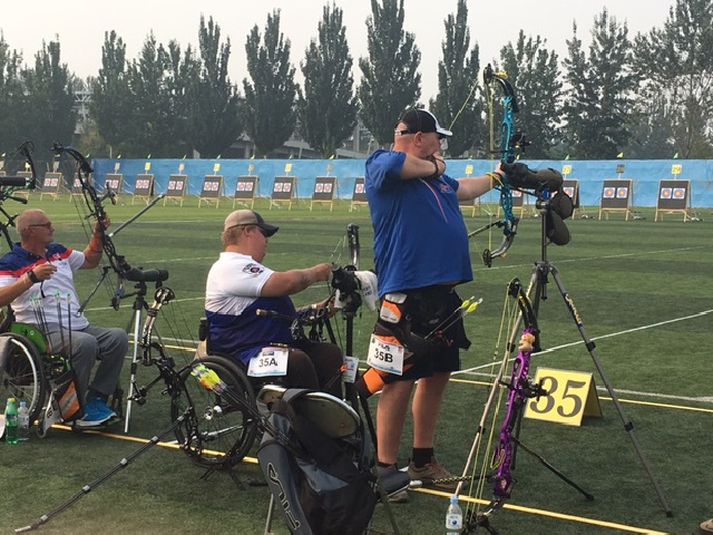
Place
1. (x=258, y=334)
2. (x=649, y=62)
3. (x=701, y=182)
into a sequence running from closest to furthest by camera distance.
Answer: (x=258, y=334), (x=701, y=182), (x=649, y=62)

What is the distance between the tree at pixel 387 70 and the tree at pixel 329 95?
4.43 feet

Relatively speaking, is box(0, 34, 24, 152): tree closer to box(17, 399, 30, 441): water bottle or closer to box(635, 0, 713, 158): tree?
box(635, 0, 713, 158): tree

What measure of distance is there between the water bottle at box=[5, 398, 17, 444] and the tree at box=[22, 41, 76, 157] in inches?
2742

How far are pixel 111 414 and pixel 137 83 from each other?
2810 inches

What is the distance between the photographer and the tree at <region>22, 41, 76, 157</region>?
240ft

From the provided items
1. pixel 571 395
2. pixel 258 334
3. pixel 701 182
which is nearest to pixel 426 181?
pixel 258 334

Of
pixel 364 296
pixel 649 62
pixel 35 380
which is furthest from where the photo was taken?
pixel 649 62

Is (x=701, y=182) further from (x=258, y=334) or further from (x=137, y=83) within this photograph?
(x=137, y=83)

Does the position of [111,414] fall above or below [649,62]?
below

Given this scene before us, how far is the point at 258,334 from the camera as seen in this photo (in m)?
5.55

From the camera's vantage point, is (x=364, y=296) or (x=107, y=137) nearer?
(x=364, y=296)

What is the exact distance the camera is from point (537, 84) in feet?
228

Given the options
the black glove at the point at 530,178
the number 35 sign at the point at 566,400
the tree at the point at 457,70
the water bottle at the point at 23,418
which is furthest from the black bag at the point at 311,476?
the tree at the point at 457,70

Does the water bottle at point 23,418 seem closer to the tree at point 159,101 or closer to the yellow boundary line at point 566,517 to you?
the yellow boundary line at point 566,517
